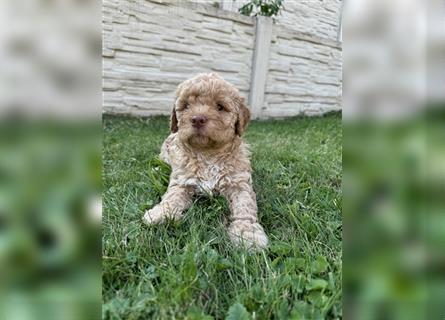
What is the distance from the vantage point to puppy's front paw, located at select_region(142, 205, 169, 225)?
57.7 inches

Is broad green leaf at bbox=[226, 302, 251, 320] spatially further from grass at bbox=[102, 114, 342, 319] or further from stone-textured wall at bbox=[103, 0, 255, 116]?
stone-textured wall at bbox=[103, 0, 255, 116]

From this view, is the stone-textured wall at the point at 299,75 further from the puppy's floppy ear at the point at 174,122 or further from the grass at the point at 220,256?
the puppy's floppy ear at the point at 174,122

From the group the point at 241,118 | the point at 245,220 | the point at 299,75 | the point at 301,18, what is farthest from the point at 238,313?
the point at 301,18

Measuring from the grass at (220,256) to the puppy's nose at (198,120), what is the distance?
1.12 ft

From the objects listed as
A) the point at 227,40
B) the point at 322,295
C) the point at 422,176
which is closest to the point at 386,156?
the point at 422,176

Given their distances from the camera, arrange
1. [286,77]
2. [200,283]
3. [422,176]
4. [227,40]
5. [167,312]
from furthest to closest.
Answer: [286,77]
[227,40]
[200,283]
[167,312]
[422,176]

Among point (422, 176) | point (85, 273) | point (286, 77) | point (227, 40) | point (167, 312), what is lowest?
point (167, 312)

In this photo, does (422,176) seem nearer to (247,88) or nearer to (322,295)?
(322,295)

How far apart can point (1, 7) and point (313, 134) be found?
12.0ft

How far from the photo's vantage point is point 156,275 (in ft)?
3.56

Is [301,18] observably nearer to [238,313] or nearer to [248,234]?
[248,234]

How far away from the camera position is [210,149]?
5.83ft

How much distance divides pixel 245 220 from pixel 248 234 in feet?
0.45

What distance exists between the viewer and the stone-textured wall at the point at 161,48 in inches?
155
